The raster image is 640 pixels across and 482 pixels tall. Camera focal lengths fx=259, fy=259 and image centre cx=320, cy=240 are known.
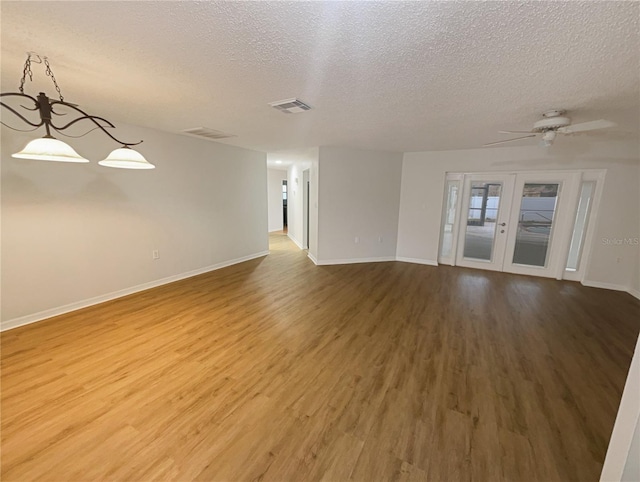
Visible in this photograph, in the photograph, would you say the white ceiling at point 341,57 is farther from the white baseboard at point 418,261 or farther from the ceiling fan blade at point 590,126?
the white baseboard at point 418,261

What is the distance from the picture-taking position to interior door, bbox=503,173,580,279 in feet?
15.6

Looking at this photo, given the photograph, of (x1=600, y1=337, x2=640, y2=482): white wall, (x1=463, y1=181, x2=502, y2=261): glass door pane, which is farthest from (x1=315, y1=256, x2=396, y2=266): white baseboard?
(x1=600, y1=337, x2=640, y2=482): white wall

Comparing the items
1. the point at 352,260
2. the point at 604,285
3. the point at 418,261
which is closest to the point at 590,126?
the point at 604,285

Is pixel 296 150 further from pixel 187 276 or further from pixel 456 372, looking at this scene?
pixel 456 372

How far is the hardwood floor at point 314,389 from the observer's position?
155cm

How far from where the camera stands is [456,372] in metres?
2.35

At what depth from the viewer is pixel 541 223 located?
4984 mm

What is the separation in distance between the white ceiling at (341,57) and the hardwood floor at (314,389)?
8.19ft

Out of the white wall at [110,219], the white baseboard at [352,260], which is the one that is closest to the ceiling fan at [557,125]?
the white baseboard at [352,260]

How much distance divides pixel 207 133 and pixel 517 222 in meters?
5.92

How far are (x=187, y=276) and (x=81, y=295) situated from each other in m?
1.51

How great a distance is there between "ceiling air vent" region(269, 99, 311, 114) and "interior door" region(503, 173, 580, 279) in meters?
4.58

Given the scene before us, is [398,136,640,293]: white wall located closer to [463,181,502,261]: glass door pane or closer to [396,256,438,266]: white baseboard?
[463,181,502,261]: glass door pane

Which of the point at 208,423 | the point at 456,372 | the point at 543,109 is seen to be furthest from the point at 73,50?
the point at 543,109
